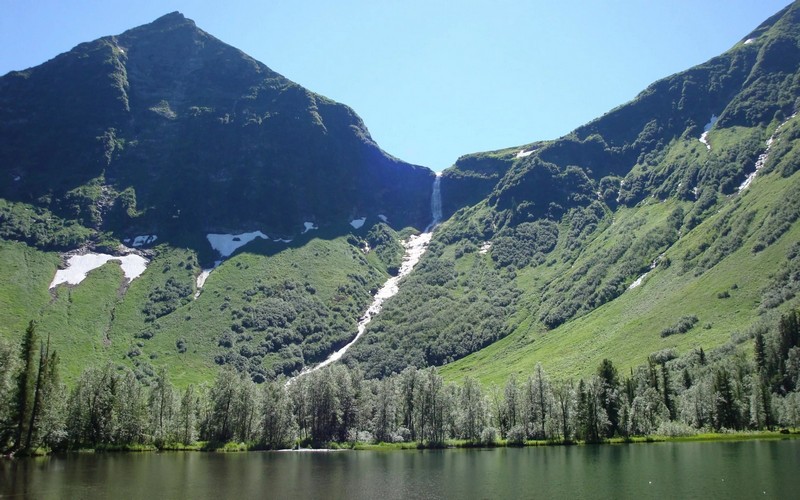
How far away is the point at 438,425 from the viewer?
149500 millimetres

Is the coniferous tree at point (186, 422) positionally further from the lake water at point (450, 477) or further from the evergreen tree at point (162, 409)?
the lake water at point (450, 477)

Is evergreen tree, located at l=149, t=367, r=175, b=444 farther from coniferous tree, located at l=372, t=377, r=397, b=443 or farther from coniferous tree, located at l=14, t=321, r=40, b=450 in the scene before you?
coniferous tree, located at l=372, t=377, r=397, b=443

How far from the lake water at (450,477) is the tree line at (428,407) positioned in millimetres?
28650

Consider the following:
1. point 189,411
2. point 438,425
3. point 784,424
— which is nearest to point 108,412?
point 189,411

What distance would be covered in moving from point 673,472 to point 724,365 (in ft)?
312

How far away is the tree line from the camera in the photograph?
126438 mm

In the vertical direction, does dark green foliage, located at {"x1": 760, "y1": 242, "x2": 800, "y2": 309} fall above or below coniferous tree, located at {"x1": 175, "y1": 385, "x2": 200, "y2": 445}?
above

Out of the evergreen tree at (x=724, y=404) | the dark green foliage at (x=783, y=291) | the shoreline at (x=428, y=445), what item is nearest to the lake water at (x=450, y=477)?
the shoreline at (x=428, y=445)

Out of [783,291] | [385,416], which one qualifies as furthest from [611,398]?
[783,291]

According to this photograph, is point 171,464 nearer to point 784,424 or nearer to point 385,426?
point 385,426

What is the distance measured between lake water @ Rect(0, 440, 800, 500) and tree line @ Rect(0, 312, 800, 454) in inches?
1128

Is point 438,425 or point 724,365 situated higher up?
point 724,365

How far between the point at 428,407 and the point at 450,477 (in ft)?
249

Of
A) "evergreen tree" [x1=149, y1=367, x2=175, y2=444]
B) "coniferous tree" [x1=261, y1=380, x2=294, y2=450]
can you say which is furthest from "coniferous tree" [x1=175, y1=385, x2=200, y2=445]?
"coniferous tree" [x1=261, y1=380, x2=294, y2=450]
